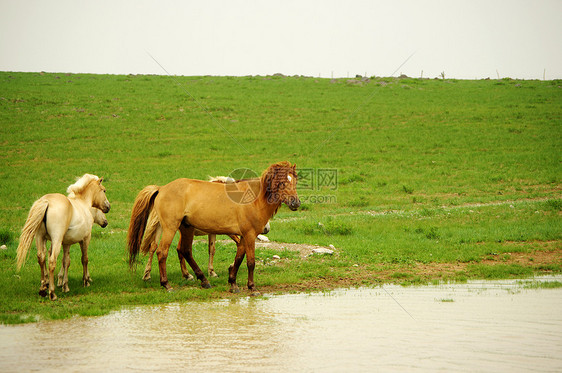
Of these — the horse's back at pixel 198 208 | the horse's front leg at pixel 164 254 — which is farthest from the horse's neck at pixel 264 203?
the horse's front leg at pixel 164 254

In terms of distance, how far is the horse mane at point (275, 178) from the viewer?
973 cm

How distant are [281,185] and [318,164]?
1900 centimetres

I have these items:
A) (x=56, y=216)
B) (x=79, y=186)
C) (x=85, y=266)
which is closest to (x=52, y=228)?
(x=56, y=216)

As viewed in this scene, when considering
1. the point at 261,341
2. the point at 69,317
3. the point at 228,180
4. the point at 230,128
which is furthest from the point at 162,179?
the point at 261,341

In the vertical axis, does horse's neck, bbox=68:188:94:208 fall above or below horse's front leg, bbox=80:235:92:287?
above

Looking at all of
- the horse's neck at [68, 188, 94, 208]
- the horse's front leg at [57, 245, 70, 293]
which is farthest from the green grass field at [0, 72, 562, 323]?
the horse's neck at [68, 188, 94, 208]

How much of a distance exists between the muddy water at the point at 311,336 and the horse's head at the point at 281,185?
1818mm

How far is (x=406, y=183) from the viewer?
24.5m

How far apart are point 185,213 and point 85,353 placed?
3753 mm

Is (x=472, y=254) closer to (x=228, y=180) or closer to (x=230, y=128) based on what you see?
(x=228, y=180)

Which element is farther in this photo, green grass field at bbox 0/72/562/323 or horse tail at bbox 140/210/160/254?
green grass field at bbox 0/72/562/323

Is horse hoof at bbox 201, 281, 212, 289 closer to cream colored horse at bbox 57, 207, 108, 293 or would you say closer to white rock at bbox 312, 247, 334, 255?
cream colored horse at bbox 57, 207, 108, 293

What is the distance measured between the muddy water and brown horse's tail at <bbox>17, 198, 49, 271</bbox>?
1.46 m

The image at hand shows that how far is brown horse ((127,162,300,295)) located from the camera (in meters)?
9.73
